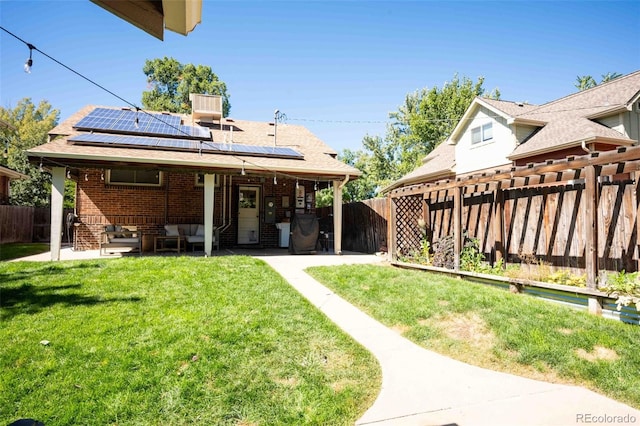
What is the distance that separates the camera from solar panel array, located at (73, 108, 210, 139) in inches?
420

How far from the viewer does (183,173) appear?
1191 centimetres

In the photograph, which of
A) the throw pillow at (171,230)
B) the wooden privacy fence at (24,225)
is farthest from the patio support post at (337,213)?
the wooden privacy fence at (24,225)

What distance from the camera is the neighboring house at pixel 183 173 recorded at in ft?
30.1

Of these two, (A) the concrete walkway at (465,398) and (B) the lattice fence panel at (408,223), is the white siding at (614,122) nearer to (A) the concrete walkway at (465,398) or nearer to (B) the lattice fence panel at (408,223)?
(B) the lattice fence panel at (408,223)

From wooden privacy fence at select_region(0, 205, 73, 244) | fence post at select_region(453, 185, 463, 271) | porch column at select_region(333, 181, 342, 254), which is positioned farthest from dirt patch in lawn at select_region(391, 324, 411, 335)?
wooden privacy fence at select_region(0, 205, 73, 244)

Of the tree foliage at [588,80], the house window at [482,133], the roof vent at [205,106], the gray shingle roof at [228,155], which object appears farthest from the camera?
the tree foliage at [588,80]

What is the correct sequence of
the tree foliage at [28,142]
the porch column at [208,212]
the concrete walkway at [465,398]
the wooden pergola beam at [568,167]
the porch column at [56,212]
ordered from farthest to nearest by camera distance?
the tree foliage at [28,142], the porch column at [208,212], the porch column at [56,212], the wooden pergola beam at [568,167], the concrete walkway at [465,398]

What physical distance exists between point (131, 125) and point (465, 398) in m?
12.1

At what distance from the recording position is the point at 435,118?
3014 centimetres

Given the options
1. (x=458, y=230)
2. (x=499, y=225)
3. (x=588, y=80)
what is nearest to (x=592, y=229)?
(x=499, y=225)

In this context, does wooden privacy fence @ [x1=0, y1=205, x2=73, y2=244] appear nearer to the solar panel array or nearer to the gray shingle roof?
the solar panel array

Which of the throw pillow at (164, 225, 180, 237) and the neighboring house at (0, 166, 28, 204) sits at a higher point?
the neighboring house at (0, 166, 28, 204)

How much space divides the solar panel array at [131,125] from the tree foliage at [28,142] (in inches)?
510

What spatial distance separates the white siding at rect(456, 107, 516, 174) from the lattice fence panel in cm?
683
